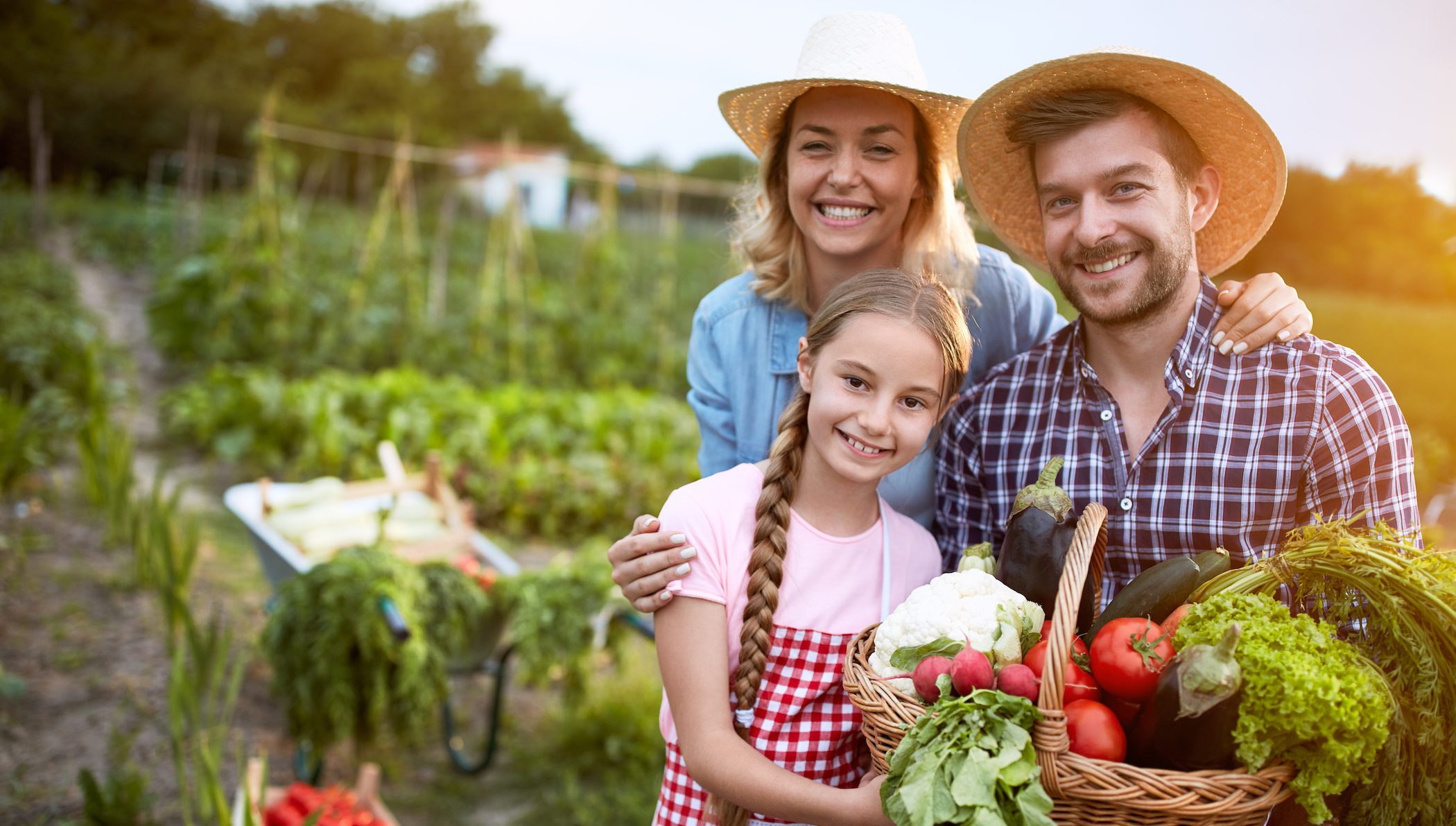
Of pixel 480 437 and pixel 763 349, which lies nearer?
pixel 763 349

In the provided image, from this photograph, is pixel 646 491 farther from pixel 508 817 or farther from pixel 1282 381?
pixel 1282 381

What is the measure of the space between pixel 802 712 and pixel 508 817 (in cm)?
244

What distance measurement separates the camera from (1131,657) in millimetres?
1355

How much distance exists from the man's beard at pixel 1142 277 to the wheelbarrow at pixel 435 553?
2.53 m

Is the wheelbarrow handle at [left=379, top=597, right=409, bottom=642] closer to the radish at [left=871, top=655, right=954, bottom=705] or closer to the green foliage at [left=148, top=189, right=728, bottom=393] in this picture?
the radish at [left=871, top=655, right=954, bottom=705]

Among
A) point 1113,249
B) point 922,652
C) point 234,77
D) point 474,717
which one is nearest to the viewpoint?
point 922,652

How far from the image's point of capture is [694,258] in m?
22.7

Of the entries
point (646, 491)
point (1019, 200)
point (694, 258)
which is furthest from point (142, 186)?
point (1019, 200)

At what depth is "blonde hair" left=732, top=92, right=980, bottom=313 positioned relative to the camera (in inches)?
92.0

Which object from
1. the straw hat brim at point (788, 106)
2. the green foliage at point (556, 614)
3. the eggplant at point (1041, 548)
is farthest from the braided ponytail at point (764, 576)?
the green foliage at point (556, 614)

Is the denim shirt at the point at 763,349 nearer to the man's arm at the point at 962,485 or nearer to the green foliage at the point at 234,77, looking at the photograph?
the man's arm at the point at 962,485

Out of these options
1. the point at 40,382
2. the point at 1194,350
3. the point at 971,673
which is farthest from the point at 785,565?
the point at 40,382

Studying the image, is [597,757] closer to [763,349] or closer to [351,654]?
[351,654]

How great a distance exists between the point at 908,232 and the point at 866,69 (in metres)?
0.41
